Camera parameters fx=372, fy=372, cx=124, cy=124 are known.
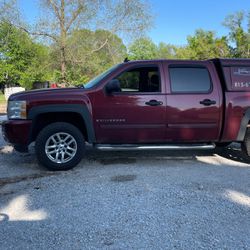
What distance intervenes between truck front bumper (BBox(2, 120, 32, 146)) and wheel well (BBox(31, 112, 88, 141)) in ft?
0.41

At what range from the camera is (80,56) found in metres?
25.1

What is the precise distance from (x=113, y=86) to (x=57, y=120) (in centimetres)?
114

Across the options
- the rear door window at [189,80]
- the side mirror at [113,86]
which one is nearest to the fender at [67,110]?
the side mirror at [113,86]

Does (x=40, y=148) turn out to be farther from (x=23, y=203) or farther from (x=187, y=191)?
(x=187, y=191)

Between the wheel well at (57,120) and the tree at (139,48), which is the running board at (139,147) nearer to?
the wheel well at (57,120)

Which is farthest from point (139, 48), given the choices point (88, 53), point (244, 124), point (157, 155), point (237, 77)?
point (244, 124)

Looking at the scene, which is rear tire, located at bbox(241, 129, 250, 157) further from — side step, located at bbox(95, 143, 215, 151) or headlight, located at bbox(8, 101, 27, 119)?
headlight, located at bbox(8, 101, 27, 119)

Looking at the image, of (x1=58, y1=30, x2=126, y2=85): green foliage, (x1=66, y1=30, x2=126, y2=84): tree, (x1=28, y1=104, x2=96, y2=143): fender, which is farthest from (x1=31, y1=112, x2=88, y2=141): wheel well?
(x1=66, y1=30, x2=126, y2=84): tree

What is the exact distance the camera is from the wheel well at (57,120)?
248 inches

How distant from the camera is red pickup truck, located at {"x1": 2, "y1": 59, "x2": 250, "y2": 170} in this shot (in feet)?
20.4

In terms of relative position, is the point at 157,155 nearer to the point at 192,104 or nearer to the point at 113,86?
the point at 192,104

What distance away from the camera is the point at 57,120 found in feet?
21.2

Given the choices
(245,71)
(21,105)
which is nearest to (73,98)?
(21,105)

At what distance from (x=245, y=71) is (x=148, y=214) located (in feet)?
11.9
